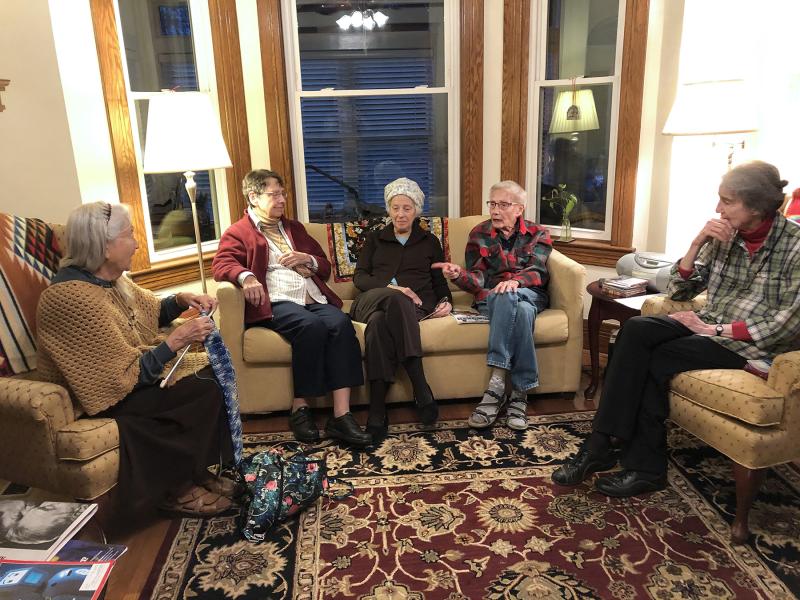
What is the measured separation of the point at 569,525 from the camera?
6.82 feet

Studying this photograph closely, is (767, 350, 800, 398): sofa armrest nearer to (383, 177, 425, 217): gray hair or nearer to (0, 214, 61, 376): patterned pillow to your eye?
(383, 177, 425, 217): gray hair

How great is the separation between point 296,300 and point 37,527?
171cm

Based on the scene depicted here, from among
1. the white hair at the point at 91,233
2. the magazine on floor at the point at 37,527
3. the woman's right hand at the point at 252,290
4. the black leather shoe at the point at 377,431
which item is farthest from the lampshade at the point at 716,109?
the magazine on floor at the point at 37,527

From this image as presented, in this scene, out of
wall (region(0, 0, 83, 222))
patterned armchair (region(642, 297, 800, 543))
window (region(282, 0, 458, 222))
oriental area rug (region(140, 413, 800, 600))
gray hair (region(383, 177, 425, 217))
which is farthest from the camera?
window (region(282, 0, 458, 222))

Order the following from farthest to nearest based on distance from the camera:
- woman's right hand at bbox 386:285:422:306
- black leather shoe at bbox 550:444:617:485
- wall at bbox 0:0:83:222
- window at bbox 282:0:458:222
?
window at bbox 282:0:458:222, woman's right hand at bbox 386:285:422:306, wall at bbox 0:0:83:222, black leather shoe at bbox 550:444:617:485

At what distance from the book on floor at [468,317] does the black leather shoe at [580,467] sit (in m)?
0.80

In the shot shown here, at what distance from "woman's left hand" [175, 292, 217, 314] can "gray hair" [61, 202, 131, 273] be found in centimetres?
38

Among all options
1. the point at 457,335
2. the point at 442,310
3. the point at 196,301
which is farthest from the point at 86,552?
the point at 442,310

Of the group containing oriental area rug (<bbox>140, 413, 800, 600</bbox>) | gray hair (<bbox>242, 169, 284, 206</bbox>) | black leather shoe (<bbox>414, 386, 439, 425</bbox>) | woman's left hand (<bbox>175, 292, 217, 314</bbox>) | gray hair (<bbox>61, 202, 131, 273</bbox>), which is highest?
gray hair (<bbox>242, 169, 284, 206</bbox>)

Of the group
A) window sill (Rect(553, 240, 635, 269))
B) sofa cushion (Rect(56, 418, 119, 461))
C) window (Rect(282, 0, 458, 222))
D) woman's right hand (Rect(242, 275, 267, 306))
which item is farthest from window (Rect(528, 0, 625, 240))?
sofa cushion (Rect(56, 418, 119, 461))

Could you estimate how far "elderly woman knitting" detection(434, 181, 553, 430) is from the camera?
2811 mm

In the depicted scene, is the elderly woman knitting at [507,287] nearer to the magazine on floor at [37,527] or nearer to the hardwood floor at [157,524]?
the hardwood floor at [157,524]

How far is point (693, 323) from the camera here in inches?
88.6

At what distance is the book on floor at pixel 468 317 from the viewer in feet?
9.58
